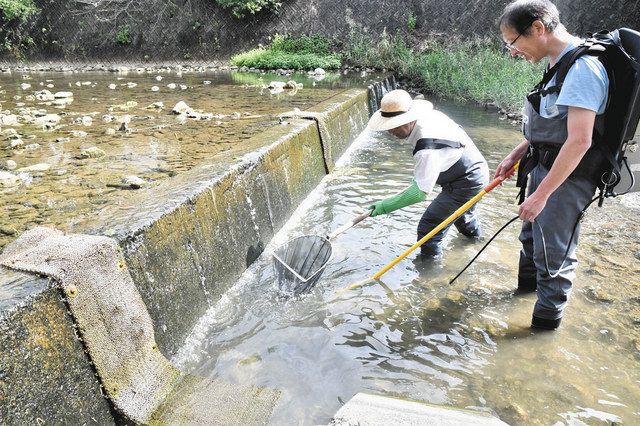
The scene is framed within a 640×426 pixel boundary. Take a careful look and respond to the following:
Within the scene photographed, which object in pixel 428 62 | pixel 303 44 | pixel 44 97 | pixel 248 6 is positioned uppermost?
pixel 248 6

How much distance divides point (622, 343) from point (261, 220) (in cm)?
300

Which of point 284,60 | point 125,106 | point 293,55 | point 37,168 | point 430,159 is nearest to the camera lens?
point 430,159

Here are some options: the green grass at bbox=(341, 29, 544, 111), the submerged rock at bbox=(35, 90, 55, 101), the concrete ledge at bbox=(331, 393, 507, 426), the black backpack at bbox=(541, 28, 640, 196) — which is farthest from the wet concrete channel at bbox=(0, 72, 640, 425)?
the green grass at bbox=(341, 29, 544, 111)

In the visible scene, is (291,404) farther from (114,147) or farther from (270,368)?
(114,147)

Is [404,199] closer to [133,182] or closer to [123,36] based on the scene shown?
[133,182]

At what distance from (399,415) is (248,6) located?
1879cm

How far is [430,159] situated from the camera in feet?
11.0

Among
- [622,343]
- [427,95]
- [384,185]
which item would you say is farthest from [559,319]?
[427,95]

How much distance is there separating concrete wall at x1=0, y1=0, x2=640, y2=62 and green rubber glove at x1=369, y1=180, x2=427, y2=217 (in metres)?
14.3

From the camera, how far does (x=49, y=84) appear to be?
12523mm

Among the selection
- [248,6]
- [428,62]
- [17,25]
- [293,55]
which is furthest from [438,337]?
[17,25]

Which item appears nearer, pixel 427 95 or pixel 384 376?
pixel 384 376

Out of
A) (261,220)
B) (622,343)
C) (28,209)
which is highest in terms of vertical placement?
(28,209)

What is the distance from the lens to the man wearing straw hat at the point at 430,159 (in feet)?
11.0
